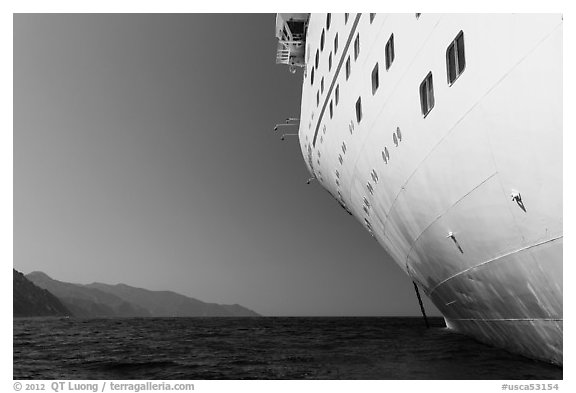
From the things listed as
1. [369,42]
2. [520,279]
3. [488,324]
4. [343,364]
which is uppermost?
[369,42]

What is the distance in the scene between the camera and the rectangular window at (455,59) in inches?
257

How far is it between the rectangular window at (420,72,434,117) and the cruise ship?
0.03 metres

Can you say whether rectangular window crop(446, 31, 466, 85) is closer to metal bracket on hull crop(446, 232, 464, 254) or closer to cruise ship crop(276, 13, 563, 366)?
cruise ship crop(276, 13, 563, 366)

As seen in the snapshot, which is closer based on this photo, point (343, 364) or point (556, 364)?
point (556, 364)

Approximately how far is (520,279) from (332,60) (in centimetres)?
883

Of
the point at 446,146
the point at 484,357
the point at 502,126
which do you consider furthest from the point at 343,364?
the point at 502,126

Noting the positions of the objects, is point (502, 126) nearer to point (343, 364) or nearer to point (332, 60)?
point (332, 60)

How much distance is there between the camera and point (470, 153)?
21.7ft

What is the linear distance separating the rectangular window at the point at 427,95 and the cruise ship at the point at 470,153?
0.09 feet

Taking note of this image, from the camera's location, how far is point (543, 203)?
572cm

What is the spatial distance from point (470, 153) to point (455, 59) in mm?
1370

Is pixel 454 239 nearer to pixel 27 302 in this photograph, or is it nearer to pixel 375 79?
pixel 375 79

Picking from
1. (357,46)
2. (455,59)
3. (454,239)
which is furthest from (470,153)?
(357,46)

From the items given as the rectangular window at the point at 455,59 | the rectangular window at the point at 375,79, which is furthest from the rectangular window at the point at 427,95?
the rectangular window at the point at 375,79
